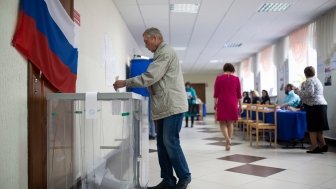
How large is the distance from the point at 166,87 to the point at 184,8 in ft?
11.9

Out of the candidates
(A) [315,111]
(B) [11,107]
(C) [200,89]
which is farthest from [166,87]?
(C) [200,89]

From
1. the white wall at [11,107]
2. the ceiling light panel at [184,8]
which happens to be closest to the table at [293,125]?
the ceiling light panel at [184,8]

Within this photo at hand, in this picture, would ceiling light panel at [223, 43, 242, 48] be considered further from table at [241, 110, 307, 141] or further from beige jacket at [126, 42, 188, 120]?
beige jacket at [126, 42, 188, 120]

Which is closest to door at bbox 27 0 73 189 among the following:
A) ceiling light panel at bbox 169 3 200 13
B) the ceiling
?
the ceiling

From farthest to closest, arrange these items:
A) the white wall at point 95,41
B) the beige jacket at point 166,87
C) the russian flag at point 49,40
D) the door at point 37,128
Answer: the white wall at point 95,41, the beige jacket at point 166,87, the door at point 37,128, the russian flag at point 49,40

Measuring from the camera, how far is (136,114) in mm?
2199

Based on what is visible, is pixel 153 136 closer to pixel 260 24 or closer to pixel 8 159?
pixel 260 24

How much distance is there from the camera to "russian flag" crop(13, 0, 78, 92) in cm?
172

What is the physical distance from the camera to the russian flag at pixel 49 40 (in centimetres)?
172

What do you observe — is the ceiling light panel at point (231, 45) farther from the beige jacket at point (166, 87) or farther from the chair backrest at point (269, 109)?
the beige jacket at point (166, 87)

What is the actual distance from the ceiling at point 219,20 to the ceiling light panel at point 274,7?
0.31 feet

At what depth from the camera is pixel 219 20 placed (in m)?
6.48

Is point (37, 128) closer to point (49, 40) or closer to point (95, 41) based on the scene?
point (49, 40)

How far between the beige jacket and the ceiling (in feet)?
9.96
